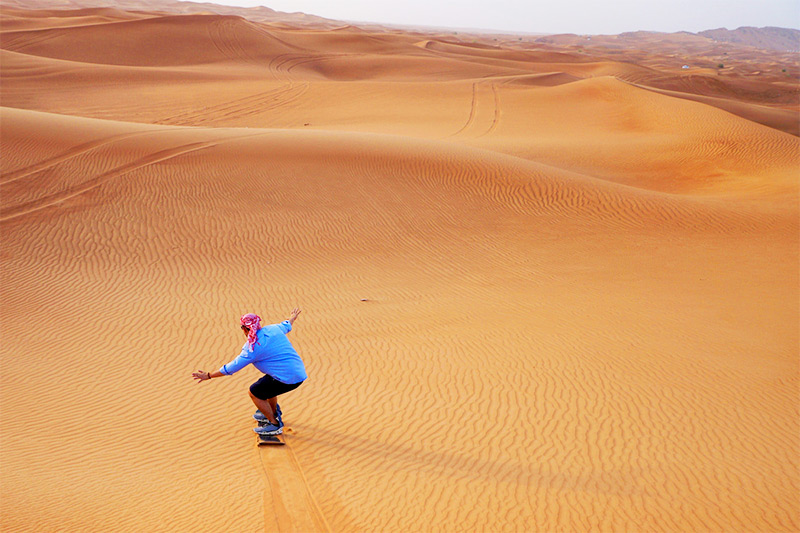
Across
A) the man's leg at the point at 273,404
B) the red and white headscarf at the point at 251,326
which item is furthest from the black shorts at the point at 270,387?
the red and white headscarf at the point at 251,326

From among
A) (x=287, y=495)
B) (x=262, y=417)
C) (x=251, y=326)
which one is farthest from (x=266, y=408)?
(x=287, y=495)

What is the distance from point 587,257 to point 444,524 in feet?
31.0

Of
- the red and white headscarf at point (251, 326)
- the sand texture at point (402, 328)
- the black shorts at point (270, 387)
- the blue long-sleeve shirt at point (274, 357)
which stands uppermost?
the red and white headscarf at point (251, 326)

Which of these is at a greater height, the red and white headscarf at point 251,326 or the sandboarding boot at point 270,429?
the red and white headscarf at point 251,326

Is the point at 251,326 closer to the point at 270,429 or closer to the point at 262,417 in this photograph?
the point at 270,429

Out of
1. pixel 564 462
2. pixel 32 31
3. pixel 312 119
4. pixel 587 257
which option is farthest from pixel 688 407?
pixel 32 31

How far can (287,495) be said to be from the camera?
17.9ft

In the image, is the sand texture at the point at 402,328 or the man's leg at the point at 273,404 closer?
the sand texture at the point at 402,328

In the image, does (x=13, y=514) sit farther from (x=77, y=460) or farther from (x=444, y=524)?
(x=444, y=524)

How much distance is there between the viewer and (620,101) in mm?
31906

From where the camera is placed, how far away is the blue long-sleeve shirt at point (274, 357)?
6.00 metres

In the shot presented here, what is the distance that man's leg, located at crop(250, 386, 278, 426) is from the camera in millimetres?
6426

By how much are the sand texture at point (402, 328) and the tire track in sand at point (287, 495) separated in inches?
1.0

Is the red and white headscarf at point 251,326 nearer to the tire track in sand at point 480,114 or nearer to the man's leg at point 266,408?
the man's leg at point 266,408
